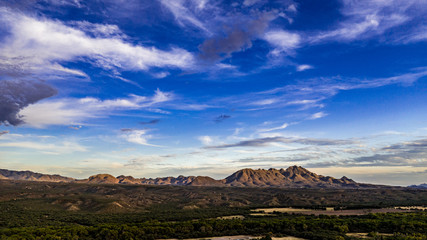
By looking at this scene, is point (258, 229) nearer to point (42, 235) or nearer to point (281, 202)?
point (42, 235)

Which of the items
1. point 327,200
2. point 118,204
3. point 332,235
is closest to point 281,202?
point 327,200

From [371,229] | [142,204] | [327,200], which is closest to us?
[371,229]

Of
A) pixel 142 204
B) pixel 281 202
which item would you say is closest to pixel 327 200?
pixel 281 202

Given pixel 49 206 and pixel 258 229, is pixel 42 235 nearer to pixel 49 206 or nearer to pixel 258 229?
pixel 258 229

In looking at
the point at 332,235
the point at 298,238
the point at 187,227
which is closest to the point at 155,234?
the point at 187,227

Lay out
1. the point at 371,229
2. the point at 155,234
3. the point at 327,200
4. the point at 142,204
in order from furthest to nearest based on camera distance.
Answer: the point at 327,200
the point at 142,204
the point at 371,229
the point at 155,234

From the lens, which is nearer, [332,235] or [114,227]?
[332,235]

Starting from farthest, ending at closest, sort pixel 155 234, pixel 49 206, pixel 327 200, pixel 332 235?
pixel 327 200
pixel 49 206
pixel 155 234
pixel 332 235

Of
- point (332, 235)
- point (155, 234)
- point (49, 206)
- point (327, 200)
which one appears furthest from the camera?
point (327, 200)

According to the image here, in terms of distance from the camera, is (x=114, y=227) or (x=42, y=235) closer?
(x=42, y=235)
